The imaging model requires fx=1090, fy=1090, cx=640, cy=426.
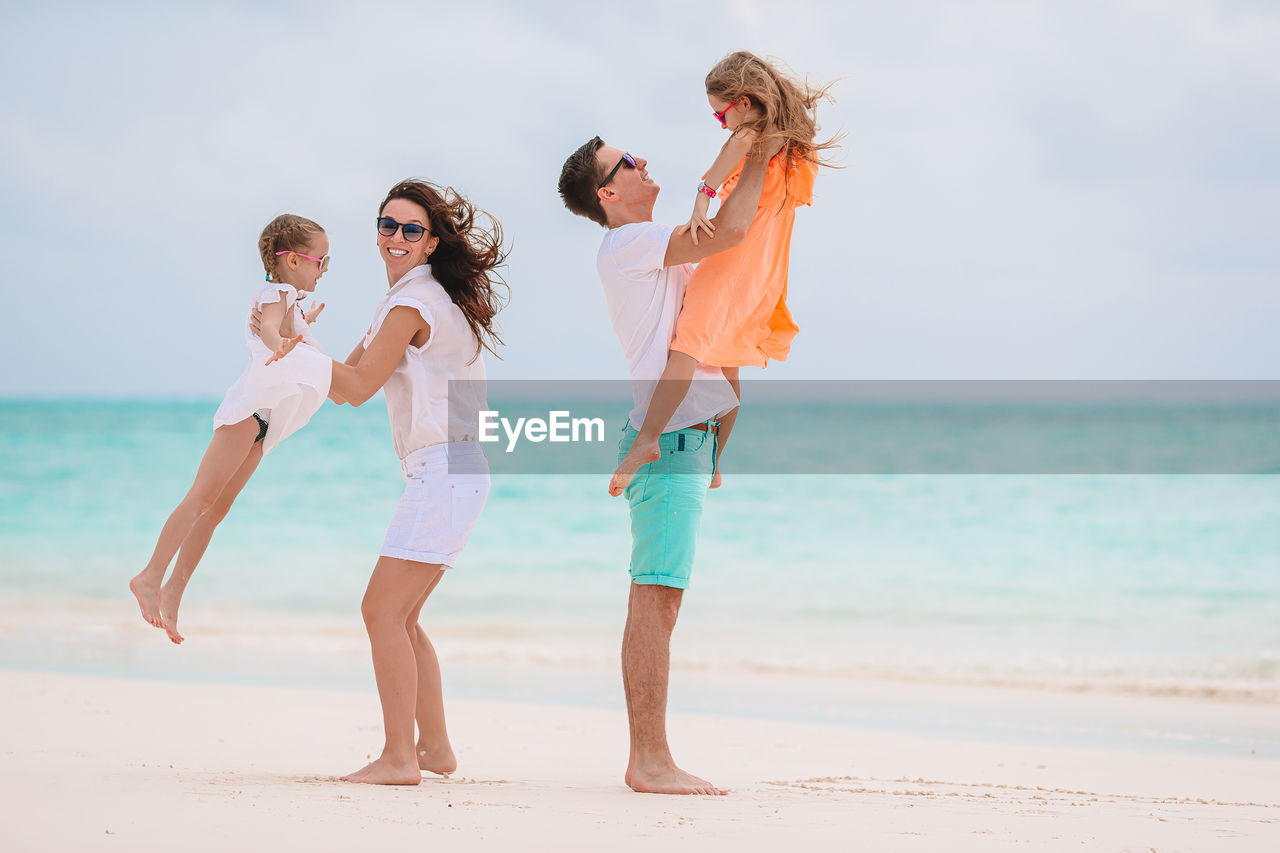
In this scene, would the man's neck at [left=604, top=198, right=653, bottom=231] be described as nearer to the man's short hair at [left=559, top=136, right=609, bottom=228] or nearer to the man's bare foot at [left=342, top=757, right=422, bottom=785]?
the man's short hair at [left=559, top=136, right=609, bottom=228]

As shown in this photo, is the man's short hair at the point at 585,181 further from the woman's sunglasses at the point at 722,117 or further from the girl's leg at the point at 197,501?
the girl's leg at the point at 197,501

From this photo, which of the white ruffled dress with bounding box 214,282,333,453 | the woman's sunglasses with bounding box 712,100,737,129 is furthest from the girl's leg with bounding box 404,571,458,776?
the woman's sunglasses with bounding box 712,100,737,129

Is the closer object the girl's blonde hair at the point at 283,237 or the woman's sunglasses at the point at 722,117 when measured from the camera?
the woman's sunglasses at the point at 722,117

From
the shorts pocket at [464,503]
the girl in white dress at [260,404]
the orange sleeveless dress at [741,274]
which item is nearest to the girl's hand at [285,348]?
the girl in white dress at [260,404]

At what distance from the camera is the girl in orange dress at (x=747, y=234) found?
10.6 ft

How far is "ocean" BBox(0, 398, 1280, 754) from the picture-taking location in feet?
23.8

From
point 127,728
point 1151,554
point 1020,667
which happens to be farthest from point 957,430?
point 127,728

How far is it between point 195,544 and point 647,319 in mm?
1777

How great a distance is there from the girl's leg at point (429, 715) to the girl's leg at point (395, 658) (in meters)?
0.29

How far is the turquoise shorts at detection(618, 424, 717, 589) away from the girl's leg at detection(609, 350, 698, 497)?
7 cm

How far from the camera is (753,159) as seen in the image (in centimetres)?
324

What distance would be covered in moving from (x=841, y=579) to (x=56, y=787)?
881cm

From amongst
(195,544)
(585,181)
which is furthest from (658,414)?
(195,544)

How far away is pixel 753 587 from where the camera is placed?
1077cm
